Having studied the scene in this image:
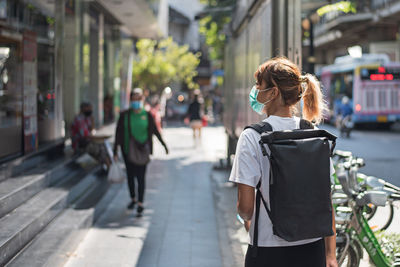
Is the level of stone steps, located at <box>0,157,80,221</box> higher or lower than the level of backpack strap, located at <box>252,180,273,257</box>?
lower

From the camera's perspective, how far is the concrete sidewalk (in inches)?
254

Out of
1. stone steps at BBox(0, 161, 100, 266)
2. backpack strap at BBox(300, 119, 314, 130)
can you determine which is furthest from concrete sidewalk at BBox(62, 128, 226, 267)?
backpack strap at BBox(300, 119, 314, 130)

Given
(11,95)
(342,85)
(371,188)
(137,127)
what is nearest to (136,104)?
(137,127)

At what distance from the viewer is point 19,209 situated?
6938 mm

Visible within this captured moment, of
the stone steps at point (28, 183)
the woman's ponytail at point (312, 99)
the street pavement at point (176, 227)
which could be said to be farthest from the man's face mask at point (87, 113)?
the woman's ponytail at point (312, 99)

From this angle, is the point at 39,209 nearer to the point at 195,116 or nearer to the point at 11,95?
the point at 11,95

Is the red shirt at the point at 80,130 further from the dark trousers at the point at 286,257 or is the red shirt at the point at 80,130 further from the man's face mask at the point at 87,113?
the dark trousers at the point at 286,257

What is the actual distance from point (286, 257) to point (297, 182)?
0.36 m

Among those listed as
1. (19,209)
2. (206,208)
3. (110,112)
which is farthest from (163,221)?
(110,112)

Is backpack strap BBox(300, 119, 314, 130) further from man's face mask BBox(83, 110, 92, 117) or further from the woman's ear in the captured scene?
man's face mask BBox(83, 110, 92, 117)

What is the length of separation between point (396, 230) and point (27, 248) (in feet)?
11.3

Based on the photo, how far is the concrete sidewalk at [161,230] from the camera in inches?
254

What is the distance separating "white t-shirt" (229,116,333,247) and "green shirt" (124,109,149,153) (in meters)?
5.85

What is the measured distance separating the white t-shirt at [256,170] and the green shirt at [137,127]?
5.85 meters
